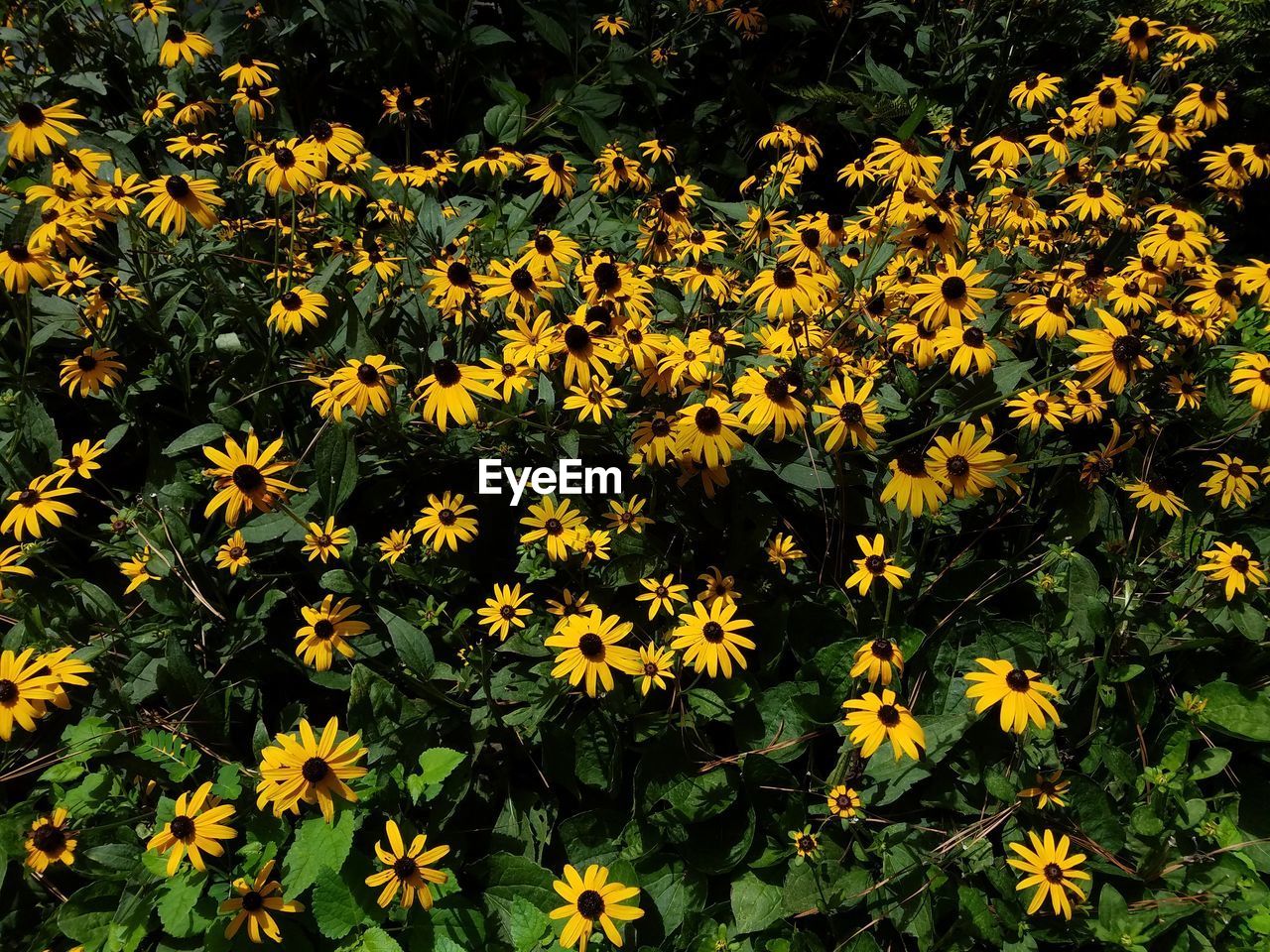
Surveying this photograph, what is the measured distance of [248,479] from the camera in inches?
96.0

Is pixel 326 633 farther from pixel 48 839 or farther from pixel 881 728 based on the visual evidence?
pixel 881 728

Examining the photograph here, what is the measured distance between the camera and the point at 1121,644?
115 inches

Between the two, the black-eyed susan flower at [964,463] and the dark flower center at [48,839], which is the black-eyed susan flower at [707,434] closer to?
the black-eyed susan flower at [964,463]

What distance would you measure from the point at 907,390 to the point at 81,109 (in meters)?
4.93

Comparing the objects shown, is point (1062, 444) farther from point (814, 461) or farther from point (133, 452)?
point (133, 452)

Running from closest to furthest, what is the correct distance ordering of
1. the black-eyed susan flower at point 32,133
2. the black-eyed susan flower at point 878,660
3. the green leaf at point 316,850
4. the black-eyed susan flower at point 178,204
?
the green leaf at point 316,850, the black-eyed susan flower at point 878,660, the black-eyed susan flower at point 178,204, the black-eyed susan flower at point 32,133

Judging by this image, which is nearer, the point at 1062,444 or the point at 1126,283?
the point at 1126,283

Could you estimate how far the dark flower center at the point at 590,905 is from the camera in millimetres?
2236

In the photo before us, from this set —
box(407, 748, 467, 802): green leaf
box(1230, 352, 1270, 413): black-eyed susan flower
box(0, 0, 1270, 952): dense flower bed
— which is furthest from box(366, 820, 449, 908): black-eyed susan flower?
box(1230, 352, 1270, 413): black-eyed susan flower

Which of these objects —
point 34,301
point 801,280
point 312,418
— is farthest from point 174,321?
point 801,280

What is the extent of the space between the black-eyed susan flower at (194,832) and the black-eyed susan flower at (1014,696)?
2.14 metres

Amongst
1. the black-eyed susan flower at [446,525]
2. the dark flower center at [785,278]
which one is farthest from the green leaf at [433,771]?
the dark flower center at [785,278]

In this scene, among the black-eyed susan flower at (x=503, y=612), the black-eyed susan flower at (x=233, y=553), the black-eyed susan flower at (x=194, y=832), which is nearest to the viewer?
the black-eyed susan flower at (x=194, y=832)

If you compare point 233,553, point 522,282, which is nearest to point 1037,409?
point 522,282
